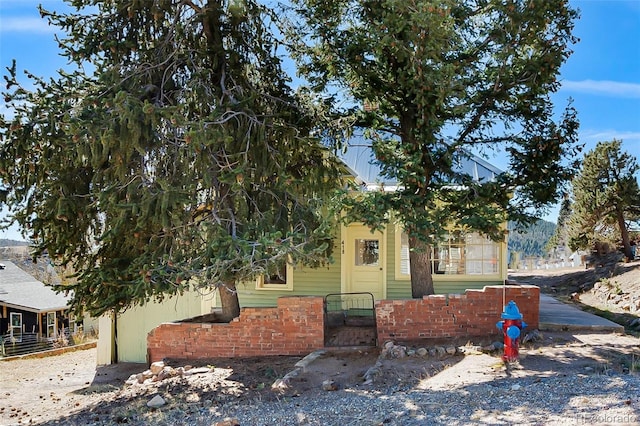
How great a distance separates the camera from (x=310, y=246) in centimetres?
930

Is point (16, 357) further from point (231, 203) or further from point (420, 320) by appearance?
point (420, 320)

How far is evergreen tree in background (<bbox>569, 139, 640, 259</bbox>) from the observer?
20.4 meters

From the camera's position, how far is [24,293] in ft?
82.1

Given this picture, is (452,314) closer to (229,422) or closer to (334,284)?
(334,284)

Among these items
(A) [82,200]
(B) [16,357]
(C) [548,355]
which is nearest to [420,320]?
(C) [548,355]

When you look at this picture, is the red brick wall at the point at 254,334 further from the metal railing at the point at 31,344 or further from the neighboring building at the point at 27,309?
the neighboring building at the point at 27,309

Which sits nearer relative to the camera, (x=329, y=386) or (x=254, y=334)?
(x=329, y=386)

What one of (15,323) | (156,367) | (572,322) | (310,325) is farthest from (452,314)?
(15,323)

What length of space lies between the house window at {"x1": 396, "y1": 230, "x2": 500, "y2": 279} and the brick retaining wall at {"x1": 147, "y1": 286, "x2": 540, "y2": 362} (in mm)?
3071

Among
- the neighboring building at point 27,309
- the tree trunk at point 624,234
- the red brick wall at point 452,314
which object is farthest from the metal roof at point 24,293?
the tree trunk at point 624,234

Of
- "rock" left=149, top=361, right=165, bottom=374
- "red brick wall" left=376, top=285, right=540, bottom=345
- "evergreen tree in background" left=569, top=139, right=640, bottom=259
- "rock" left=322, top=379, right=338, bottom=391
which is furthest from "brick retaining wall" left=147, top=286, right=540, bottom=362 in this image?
"evergreen tree in background" left=569, top=139, right=640, bottom=259

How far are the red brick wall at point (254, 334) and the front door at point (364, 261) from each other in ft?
10.3

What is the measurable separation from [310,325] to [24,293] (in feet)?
66.6

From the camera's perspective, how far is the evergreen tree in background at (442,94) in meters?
8.80
